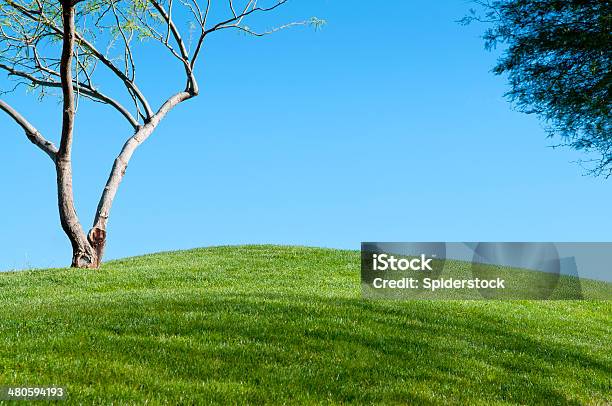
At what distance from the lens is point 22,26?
26438 millimetres

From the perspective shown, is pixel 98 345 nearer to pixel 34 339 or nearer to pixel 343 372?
pixel 34 339

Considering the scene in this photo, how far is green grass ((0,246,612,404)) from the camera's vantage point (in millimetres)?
8336

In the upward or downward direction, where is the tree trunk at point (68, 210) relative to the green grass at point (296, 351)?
upward

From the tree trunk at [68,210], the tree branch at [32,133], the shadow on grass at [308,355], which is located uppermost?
the tree branch at [32,133]

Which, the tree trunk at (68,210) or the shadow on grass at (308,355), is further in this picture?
the tree trunk at (68,210)

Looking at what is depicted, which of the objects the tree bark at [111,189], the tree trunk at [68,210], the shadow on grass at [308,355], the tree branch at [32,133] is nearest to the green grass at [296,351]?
the shadow on grass at [308,355]

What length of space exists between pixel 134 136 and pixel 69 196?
13.7ft

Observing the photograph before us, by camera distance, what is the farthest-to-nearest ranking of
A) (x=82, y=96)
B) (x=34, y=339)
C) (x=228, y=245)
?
(x=228, y=245) < (x=82, y=96) < (x=34, y=339)

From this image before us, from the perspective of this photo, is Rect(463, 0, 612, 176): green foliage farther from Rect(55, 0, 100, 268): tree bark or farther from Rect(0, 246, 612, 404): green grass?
Rect(55, 0, 100, 268): tree bark

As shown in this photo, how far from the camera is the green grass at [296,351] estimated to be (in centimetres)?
834

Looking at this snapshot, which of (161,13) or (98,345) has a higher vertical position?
(161,13)

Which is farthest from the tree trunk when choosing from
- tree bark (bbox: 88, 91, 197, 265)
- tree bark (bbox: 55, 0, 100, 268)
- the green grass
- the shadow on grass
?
the shadow on grass

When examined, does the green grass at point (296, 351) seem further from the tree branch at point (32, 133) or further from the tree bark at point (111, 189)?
the tree branch at point (32, 133)

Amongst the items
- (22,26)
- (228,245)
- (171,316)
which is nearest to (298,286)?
(171,316)
